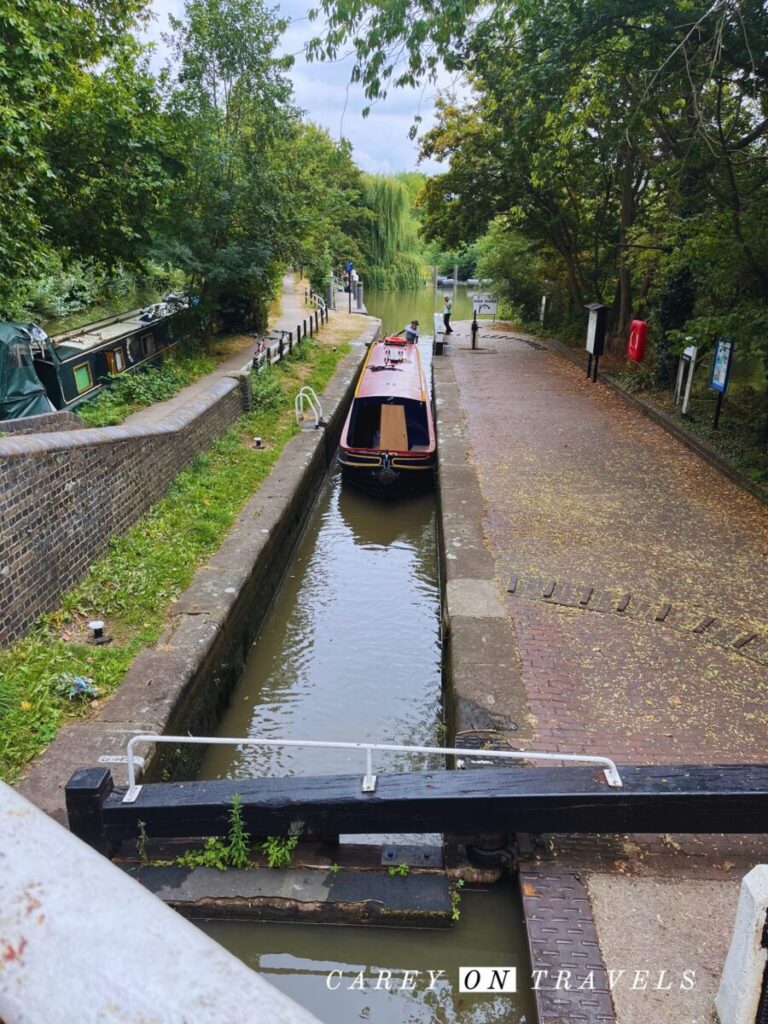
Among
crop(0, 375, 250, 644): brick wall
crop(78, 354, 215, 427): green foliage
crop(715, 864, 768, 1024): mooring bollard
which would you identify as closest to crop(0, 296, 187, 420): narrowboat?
crop(78, 354, 215, 427): green foliage

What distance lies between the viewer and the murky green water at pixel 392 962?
3.55m

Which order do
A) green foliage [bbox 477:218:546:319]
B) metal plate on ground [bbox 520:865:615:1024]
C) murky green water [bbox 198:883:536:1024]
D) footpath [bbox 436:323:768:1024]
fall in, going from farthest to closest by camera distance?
green foliage [bbox 477:218:546:319]
murky green water [bbox 198:883:536:1024]
footpath [bbox 436:323:768:1024]
metal plate on ground [bbox 520:865:615:1024]

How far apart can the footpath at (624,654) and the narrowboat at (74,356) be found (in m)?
5.68

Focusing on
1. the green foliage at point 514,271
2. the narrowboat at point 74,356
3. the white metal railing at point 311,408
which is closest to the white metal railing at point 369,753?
the narrowboat at point 74,356

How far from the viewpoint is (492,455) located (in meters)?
11.5

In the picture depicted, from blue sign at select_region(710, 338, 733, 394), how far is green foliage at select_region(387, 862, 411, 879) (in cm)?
907

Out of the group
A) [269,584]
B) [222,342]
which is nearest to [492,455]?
[269,584]

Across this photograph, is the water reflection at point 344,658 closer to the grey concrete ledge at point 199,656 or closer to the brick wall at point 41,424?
the grey concrete ledge at point 199,656

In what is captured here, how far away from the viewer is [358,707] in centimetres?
647

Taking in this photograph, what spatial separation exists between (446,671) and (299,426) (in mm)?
7469

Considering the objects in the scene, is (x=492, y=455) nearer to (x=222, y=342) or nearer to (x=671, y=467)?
(x=671, y=467)

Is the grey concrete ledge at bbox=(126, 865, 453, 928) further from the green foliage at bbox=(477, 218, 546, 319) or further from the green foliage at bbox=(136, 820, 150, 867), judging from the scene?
the green foliage at bbox=(477, 218, 546, 319)

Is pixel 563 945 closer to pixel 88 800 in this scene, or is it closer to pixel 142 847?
pixel 142 847

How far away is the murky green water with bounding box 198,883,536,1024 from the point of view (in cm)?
355
